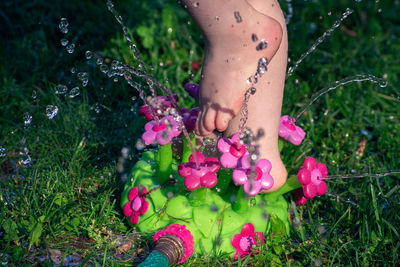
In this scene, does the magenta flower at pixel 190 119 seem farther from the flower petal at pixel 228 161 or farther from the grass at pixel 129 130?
the grass at pixel 129 130

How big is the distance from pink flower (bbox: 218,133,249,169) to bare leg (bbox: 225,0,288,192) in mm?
87

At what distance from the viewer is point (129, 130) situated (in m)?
2.60

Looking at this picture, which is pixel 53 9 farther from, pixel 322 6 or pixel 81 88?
pixel 322 6

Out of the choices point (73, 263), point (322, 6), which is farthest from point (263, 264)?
point (322, 6)

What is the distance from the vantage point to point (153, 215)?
6.11 ft

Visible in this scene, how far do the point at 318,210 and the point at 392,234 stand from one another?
0.35 metres

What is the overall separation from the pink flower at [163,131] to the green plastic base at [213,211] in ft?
0.71

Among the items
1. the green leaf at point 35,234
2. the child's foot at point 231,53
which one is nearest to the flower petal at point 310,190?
the child's foot at point 231,53

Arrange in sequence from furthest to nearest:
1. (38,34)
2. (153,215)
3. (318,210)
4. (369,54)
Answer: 1. (369,54)
2. (38,34)
3. (318,210)
4. (153,215)

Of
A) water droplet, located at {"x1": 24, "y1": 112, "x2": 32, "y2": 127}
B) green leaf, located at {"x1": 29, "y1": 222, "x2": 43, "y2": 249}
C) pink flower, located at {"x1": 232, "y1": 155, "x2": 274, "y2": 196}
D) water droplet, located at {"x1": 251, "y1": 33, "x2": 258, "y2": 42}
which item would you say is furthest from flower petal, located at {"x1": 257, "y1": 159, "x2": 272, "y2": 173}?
water droplet, located at {"x1": 24, "y1": 112, "x2": 32, "y2": 127}

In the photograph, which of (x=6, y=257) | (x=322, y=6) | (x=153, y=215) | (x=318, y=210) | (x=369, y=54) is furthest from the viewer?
(x=322, y=6)

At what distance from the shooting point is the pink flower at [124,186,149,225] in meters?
1.87

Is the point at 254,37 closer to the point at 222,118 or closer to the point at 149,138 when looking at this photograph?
the point at 222,118

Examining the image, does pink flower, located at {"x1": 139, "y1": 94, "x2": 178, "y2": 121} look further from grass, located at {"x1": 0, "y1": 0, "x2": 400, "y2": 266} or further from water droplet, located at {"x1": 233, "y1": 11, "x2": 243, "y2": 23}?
water droplet, located at {"x1": 233, "y1": 11, "x2": 243, "y2": 23}
